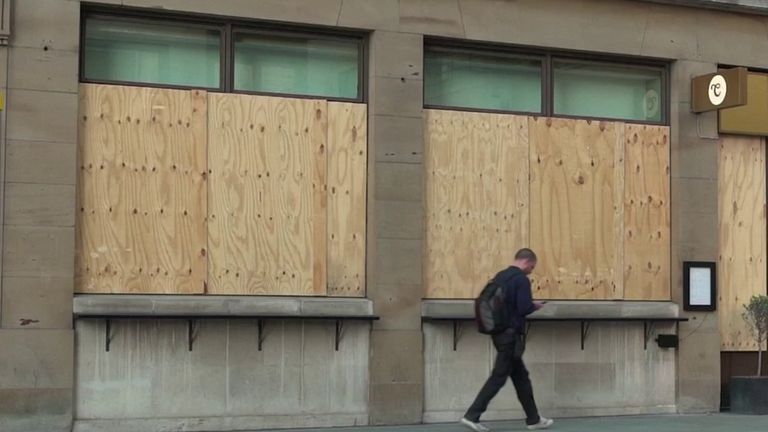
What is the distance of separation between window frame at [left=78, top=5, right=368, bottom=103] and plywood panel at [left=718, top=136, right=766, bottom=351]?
4.96 metres

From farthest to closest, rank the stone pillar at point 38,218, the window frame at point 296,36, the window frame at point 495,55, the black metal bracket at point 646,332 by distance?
the black metal bracket at point 646,332
the window frame at point 495,55
the window frame at point 296,36
the stone pillar at point 38,218

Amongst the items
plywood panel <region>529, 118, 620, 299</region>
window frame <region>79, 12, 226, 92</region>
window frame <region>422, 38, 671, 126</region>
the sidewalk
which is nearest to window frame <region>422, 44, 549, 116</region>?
window frame <region>422, 38, 671, 126</region>

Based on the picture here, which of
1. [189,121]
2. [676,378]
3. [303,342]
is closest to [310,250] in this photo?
[303,342]

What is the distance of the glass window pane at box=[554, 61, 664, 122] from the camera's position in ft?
50.3

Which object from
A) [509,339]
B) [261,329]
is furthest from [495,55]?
[261,329]

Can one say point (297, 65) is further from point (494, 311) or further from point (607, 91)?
point (607, 91)

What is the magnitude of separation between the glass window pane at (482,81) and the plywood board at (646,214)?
1.37 metres

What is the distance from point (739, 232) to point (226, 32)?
22.9ft

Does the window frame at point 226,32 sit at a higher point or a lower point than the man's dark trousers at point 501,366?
higher

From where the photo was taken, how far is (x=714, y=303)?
51.2ft

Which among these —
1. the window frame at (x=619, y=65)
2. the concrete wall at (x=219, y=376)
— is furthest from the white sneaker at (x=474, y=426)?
the window frame at (x=619, y=65)

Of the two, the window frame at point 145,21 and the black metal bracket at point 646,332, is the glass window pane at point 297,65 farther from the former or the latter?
the black metal bracket at point 646,332

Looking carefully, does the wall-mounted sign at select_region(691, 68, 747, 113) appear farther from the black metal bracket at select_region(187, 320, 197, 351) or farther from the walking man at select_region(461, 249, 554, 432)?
the black metal bracket at select_region(187, 320, 197, 351)

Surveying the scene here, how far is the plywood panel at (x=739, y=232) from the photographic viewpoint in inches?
625
